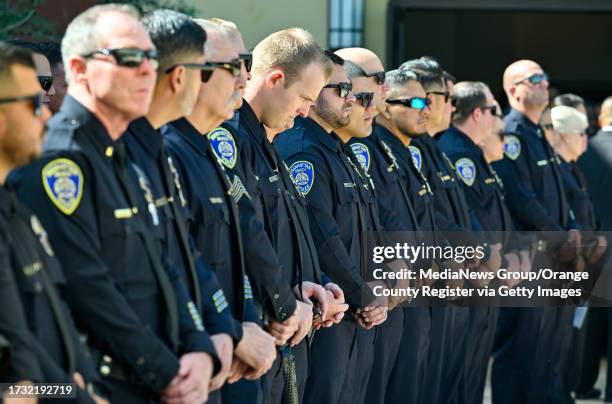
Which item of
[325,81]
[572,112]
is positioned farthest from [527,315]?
[325,81]

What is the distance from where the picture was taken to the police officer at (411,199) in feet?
21.4

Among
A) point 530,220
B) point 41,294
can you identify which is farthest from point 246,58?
point 530,220

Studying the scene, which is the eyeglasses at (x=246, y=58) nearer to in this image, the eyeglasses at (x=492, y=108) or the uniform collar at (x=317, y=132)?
the uniform collar at (x=317, y=132)

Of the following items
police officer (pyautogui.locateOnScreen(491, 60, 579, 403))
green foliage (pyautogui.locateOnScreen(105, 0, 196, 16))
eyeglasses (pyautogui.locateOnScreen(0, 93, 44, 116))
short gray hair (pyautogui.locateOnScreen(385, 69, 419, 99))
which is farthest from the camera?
green foliage (pyautogui.locateOnScreen(105, 0, 196, 16))

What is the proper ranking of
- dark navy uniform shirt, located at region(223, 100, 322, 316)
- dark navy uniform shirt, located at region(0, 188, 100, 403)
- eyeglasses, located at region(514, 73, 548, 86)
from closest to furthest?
dark navy uniform shirt, located at region(0, 188, 100, 403) → dark navy uniform shirt, located at region(223, 100, 322, 316) → eyeglasses, located at region(514, 73, 548, 86)

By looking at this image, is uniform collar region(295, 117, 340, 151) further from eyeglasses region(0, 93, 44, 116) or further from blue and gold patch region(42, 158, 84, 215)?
eyeglasses region(0, 93, 44, 116)

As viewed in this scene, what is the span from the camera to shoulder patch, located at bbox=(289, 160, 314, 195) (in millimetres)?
5586

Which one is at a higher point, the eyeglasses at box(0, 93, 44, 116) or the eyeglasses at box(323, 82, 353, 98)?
the eyeglasses at box(0, 93, 44, 116)

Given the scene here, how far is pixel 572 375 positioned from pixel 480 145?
7.23 ft

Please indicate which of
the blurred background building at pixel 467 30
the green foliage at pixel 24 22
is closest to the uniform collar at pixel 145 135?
the green foliage at pixel 24 22

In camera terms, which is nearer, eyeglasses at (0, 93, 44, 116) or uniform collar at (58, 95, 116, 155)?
eyeglasses at (0, 93, 44, 116)

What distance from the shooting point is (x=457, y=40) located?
480 inches

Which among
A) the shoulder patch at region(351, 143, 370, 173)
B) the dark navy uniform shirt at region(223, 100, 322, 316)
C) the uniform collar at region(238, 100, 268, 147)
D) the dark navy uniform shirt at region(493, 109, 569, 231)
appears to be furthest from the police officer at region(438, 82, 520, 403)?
the uniform collar at region(238, 100, 268, 147)

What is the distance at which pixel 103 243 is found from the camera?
339cm
